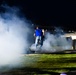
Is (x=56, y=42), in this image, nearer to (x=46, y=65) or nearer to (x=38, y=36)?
(x=38, y=36)

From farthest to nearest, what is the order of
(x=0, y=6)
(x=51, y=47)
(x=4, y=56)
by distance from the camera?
(x=0, y=6)
(x=51, y=47)
(x=4, y=56)

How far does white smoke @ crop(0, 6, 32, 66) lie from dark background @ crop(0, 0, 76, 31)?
51 cm

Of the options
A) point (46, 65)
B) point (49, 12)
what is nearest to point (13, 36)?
point (49, 12)

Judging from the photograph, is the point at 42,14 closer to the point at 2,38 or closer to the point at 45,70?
the point at 2,38

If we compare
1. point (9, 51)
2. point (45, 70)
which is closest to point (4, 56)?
point (9, 51)

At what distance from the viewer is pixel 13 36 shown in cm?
2167

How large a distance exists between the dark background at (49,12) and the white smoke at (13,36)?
506mm

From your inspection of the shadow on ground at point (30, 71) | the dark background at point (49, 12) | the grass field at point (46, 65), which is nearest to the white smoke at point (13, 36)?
the dark background at point (49, 12)

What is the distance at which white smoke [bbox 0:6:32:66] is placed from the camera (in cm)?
1846

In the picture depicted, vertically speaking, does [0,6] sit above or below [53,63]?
above

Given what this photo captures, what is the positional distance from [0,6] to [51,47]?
14.8ft

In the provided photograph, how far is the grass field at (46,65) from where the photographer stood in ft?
45.3

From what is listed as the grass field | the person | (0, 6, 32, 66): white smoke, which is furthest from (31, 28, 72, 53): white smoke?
the grass field

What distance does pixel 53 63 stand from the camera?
16.0 metres
